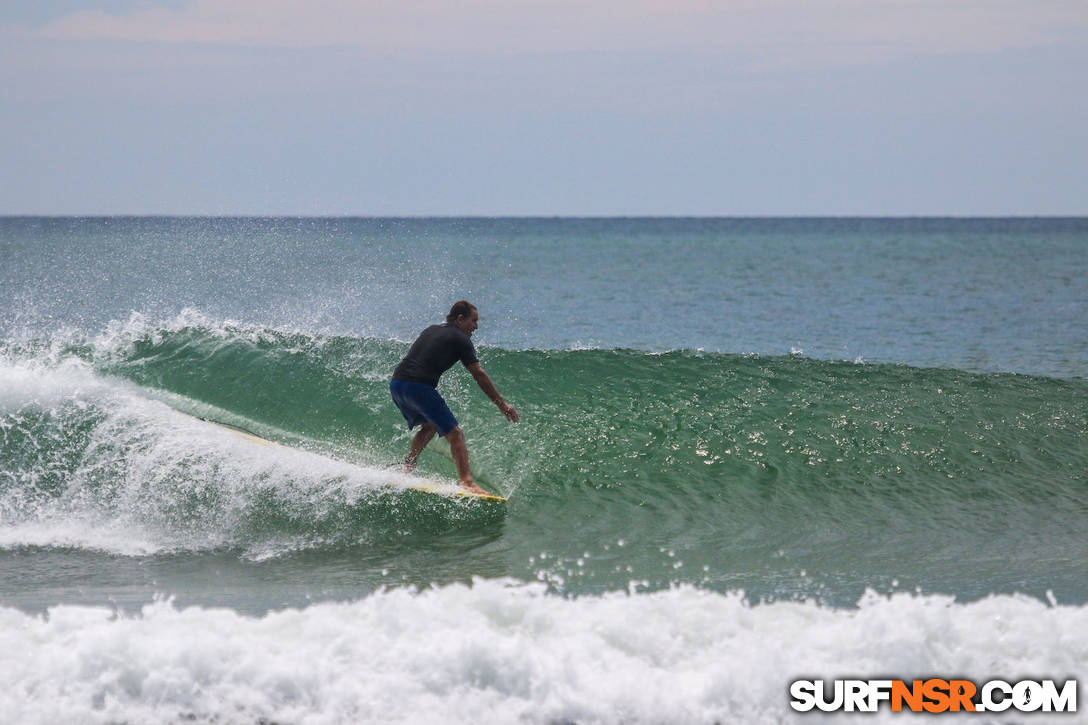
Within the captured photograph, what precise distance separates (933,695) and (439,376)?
4519 mm

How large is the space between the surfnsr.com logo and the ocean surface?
7cm

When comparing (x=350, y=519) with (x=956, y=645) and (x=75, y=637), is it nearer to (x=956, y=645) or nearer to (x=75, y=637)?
(x=75, y=637)

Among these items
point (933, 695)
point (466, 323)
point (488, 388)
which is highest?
point (466, 323)

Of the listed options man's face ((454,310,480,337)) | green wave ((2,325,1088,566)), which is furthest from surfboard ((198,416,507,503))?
man's face ((454,310,480,337))

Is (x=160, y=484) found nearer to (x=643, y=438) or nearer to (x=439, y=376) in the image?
(x=439, y=376)

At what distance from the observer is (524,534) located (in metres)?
7.88

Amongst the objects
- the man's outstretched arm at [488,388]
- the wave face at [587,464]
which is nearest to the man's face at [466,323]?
the man's outstretched arm at [488,388]

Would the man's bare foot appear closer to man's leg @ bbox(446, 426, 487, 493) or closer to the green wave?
man's leg @ bbox(446, 426, 487, 493)

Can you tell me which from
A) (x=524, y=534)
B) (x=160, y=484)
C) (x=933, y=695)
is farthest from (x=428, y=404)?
(x=933, y=695)

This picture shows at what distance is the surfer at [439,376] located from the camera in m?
8.16

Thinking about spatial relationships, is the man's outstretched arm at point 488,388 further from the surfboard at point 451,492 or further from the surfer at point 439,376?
the surfboard at point 451,492

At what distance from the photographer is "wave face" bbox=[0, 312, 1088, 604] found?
24.5ft

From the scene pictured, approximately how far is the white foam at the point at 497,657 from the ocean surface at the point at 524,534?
0.01 metres

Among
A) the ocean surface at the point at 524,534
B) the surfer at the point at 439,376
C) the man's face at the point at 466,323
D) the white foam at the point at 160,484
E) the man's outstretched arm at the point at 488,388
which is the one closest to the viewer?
the ocean surface at the point at 524,534
